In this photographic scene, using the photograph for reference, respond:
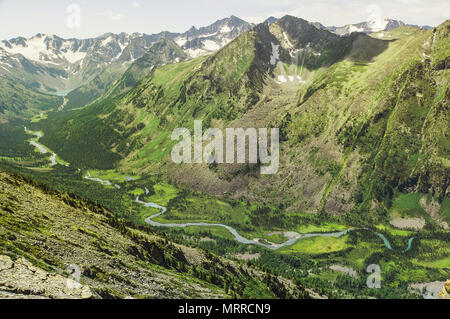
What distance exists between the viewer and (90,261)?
59.1 meters

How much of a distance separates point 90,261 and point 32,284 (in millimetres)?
21063

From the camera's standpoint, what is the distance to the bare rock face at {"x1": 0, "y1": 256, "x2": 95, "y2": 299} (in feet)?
117

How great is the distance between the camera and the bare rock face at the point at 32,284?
3562 centimetres

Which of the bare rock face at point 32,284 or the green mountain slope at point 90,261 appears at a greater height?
the bare rock face at point 32,284

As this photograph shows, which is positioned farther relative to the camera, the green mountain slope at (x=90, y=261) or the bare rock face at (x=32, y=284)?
the green mountain slope at (x=90, y=261)

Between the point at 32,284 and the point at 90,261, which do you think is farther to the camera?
the point at 90,261

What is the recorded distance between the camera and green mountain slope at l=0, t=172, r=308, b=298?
4197 cm

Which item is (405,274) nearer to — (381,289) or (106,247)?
(381,289)

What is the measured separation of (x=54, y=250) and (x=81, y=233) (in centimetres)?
1767

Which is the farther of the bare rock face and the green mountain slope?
the green mountain slope

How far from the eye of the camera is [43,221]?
234ft

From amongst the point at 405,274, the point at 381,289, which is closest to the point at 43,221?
the point at 381,289

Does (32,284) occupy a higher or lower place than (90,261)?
higher

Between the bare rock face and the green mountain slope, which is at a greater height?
the bare rock face
